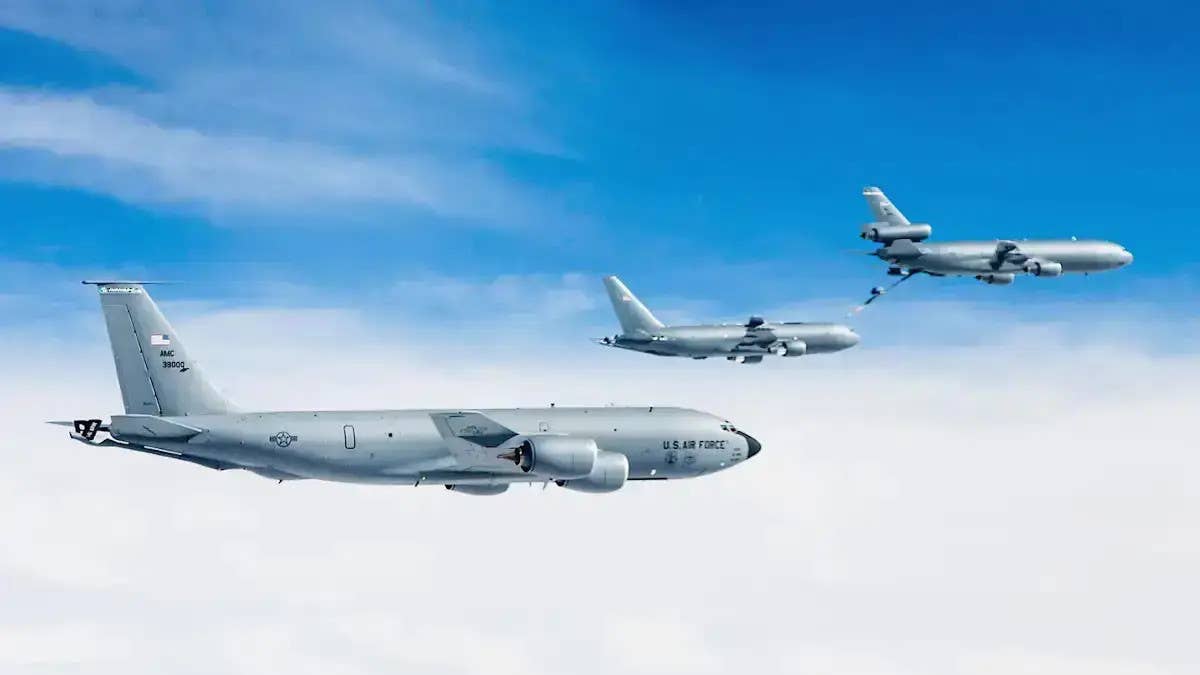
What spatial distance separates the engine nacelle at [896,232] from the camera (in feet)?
277

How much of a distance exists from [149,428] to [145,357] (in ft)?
14.4

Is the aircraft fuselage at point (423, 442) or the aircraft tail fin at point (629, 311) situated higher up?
the aircraft tail fin at point (629, 311)

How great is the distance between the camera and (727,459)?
75.1 m

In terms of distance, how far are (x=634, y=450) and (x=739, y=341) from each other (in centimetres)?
1902

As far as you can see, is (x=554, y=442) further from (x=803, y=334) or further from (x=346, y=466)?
A: (x=803, y=334)

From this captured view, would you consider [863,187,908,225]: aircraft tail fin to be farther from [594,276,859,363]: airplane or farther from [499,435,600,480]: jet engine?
[499,435,600,480]: jet engine

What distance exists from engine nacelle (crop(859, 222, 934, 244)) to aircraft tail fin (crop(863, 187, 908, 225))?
94 centimetres

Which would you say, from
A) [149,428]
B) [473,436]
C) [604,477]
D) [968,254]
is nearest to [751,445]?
[604,477]

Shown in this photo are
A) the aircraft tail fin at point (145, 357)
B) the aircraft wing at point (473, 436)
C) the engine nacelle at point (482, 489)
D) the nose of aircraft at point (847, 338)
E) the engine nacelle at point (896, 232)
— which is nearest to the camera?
the aircraft tail fin at point (145, 357)

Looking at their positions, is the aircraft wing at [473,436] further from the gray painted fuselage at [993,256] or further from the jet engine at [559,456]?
the gray painted fuselage at [993,256]

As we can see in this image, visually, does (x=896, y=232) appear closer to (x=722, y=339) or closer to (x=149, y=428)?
(x=722, y=339)

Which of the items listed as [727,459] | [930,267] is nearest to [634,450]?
→ [727,459]

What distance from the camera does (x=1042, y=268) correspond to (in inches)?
3450

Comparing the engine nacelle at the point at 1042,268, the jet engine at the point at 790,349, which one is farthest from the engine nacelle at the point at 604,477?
the engine nacelle at the point at 1042,268
